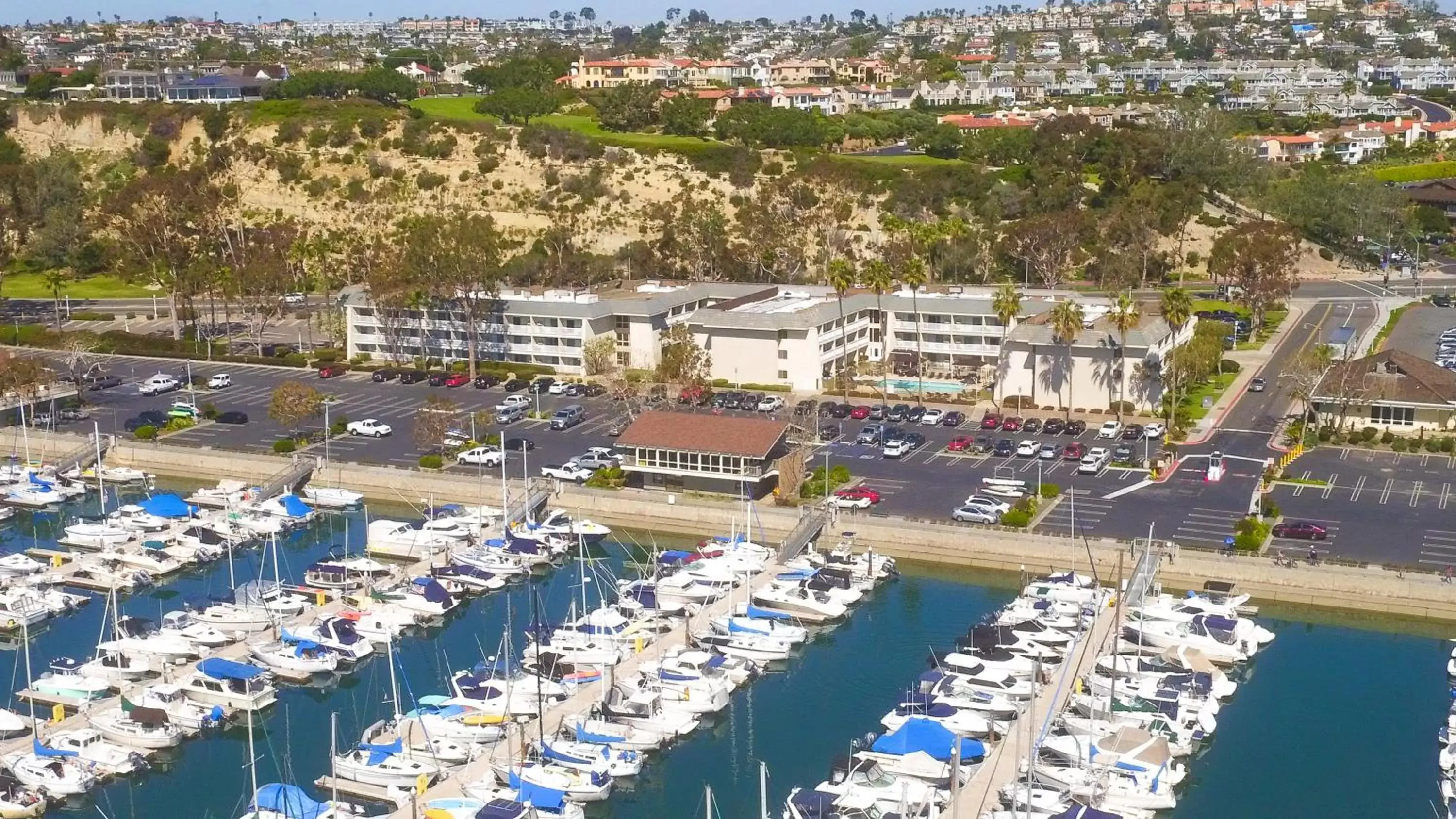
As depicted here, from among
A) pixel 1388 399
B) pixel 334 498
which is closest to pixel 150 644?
pixel 334 498

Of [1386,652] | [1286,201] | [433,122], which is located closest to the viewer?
[1386,652]

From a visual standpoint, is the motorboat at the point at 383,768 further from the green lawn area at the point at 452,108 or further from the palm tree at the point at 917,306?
the green lawn area at the point at 452,108

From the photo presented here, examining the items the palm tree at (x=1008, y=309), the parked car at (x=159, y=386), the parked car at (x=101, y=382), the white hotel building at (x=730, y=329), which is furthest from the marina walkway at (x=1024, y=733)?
the parked car at (x=101, y=382)

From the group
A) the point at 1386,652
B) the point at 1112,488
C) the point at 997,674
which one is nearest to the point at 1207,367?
the point at 1112,488

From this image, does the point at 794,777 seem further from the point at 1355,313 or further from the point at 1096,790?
the point at 1355,313

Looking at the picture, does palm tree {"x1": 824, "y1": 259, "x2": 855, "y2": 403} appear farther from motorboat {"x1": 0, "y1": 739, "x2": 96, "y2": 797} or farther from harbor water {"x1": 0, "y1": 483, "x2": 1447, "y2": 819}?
motorboat {"x1": 0, "y1": 739, "x2": 96, "y2": 797}

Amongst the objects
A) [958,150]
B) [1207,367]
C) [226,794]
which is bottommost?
[226,794]
